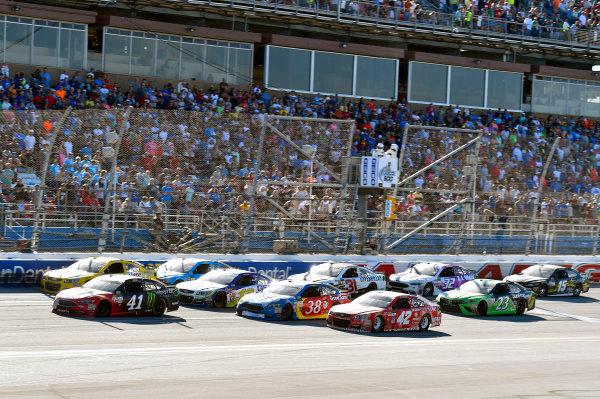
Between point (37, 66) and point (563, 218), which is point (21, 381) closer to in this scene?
point (563, 218)

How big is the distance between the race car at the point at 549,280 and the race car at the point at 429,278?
224cm

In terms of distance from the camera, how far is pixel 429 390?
44.1 feet

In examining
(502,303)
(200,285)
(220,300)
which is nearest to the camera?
(220,300)

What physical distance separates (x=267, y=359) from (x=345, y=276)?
10.4 meters

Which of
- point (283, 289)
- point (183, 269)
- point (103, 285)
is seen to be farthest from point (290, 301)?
point (183, 269)

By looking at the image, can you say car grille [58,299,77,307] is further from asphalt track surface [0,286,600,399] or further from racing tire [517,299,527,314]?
racing tire [517,299,527,314]

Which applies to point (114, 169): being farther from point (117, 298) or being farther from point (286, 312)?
point (286, 312)

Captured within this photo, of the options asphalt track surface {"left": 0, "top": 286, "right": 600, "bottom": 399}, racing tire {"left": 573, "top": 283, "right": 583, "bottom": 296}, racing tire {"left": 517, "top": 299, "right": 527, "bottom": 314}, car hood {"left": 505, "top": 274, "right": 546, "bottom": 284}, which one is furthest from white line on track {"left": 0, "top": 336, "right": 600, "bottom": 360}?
racing tire {"left": 573, "top": 283, "right": 583, "bottom": 296}

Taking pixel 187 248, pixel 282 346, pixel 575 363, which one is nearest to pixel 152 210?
pixel 187 248

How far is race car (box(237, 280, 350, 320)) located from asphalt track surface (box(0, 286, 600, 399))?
0.39m

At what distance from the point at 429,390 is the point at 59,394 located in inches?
207

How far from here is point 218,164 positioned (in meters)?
24.2

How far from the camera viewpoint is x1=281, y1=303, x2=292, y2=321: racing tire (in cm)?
2120

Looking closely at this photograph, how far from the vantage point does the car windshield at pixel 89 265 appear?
22.7m
